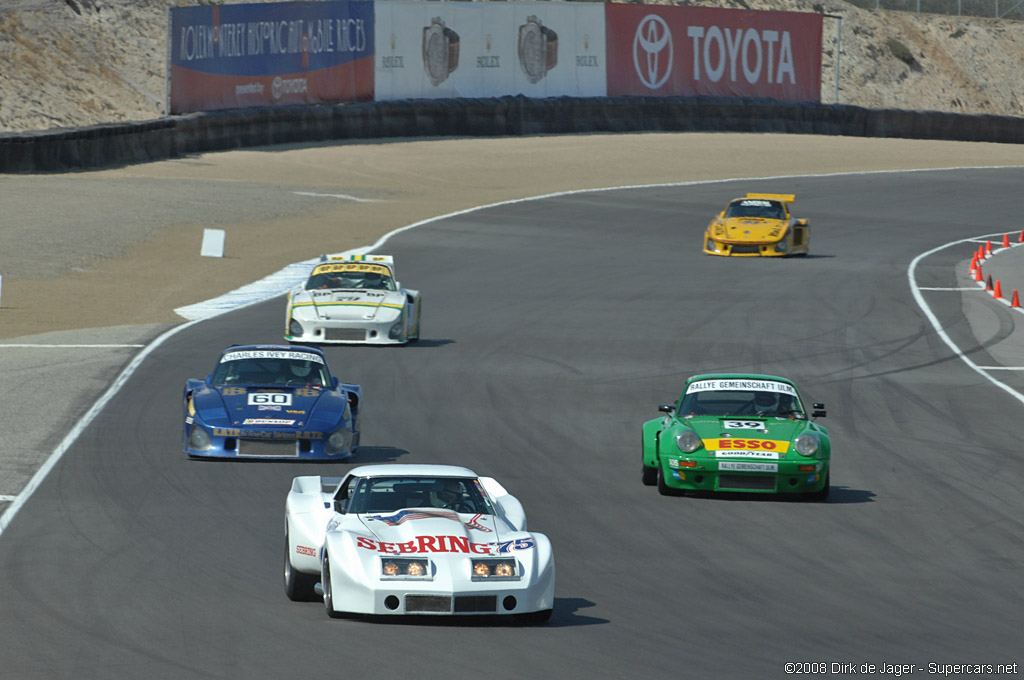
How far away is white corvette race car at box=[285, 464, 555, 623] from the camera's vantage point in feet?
33.7

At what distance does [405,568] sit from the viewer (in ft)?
33.8

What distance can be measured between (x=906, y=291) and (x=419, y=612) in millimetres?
25407

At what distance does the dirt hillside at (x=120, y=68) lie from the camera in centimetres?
5584

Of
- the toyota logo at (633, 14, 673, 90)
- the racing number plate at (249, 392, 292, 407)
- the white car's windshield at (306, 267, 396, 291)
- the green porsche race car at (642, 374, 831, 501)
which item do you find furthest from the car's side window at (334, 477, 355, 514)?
the toyota logo at (633, 14, 673, 90)

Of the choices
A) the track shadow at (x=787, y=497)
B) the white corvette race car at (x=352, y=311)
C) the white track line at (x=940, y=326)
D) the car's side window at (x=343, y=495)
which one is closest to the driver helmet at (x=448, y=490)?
the car's side window at (x=343, y=495)

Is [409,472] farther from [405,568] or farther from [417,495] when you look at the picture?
[405,568]

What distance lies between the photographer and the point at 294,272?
3450cm

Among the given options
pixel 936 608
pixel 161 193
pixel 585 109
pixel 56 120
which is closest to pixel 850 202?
pixel 585 109

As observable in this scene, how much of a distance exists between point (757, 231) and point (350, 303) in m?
16.0

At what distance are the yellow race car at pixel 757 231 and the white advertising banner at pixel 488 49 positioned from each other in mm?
20445

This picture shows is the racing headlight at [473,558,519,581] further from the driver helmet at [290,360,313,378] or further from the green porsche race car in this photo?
the driver helmet at [290,360,313,378]

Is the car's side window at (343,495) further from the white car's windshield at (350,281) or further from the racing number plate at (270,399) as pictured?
the white car's windshield at (350,281)

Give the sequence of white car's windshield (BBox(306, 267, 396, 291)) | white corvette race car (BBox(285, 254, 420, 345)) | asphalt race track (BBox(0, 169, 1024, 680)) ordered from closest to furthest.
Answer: asphalt race track (BBox(0, 169, 1024, 680))
white corvette race car (BBox(285, 254, 420, 345))
white car's windshield (BBox(306, 267, 396, 291))

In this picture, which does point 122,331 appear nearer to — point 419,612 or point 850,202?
point 419,612
